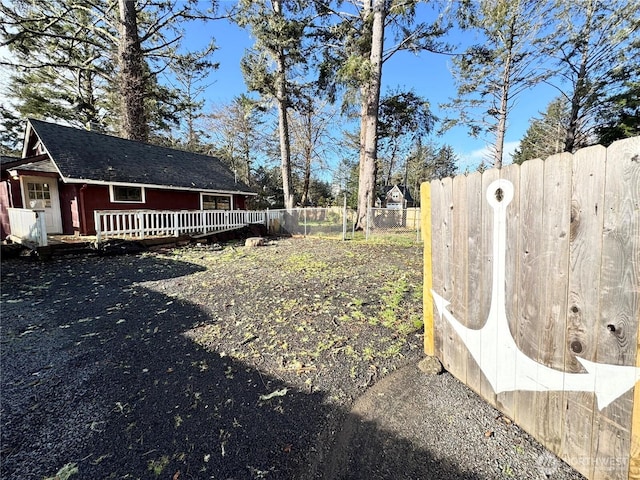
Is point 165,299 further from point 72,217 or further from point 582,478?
point 72,217

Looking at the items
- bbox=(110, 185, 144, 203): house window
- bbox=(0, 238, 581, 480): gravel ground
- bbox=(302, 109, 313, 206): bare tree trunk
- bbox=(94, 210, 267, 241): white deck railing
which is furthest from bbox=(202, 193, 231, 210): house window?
bbox=(302, 109, 313, 206): bare tree trunk

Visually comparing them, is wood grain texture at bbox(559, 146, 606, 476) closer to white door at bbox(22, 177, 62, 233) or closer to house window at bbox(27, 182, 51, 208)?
white door at bbox(22, 177, 62, 233)

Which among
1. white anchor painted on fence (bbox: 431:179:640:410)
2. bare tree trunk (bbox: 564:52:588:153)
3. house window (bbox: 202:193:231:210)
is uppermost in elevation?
bare tree trunk (bbox: 564:52:588:153)

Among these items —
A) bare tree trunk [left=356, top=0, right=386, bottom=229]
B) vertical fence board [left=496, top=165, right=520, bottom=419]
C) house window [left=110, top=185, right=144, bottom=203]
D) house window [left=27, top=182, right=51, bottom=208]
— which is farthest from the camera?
bare tree trunk [left=356, top=0, right=386, bottom=229]

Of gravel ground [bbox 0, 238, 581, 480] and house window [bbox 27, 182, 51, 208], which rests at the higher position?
house window [bbox 27, 182, 51, 208]

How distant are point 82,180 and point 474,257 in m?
11.7

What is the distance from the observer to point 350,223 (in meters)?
12.1

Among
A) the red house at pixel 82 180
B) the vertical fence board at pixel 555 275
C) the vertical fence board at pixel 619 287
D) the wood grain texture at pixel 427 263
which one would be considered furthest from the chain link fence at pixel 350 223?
the vertical fence board at pixel 619 287

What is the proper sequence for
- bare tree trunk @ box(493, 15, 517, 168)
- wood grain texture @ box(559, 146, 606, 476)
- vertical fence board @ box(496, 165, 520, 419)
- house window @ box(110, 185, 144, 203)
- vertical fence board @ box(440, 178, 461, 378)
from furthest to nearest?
bare tree trunk @ box(493, 15, 517, 168)
house window @ box(110, 185, 144, 203)
vertical fence board @ box(440, 178, 461, 378)
vertical fence board @ box(496, 165, 520, 419)
wood grain texture @ box(559, 146, 606, 476)

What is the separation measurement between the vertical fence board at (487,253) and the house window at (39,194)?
1404cm

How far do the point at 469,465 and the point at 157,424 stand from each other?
1.86m

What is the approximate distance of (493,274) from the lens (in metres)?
1.72

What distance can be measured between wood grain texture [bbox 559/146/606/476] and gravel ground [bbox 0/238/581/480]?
245 millimetres

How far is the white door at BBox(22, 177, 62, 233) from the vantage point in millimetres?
9852
